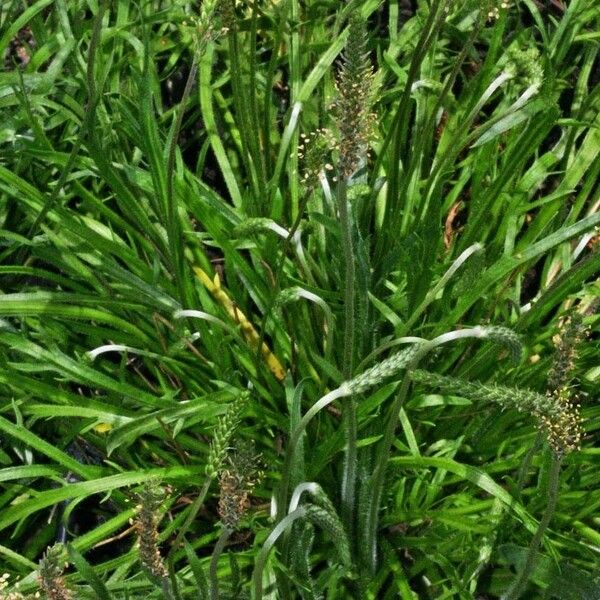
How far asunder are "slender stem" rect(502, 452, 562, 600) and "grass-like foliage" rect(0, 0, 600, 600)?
2.9 inches

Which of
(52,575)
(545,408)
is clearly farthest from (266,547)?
(545,408)

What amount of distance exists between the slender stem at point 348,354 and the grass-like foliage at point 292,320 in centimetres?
1

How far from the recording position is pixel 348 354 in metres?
2.05

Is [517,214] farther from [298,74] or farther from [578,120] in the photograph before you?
[298,74]

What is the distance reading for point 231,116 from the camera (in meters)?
3.18

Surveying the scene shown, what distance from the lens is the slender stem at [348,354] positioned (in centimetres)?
175

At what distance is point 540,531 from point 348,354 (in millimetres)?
535

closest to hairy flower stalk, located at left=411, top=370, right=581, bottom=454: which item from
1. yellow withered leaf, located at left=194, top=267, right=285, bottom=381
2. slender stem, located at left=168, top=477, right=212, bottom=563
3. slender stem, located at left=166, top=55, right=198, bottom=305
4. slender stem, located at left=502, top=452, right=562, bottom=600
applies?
slender stem, located at left=502, top=452, right=562, bottom=600

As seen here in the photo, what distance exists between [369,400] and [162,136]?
3.92ft

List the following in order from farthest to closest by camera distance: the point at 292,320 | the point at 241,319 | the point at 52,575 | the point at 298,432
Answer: the point at 241,319, the point at 292,320, the point at 298,432, the point at 52,575

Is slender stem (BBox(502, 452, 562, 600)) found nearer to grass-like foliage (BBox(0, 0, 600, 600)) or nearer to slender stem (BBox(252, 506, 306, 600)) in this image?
grass-like foliage (BBox(0, 0, 600, 600))

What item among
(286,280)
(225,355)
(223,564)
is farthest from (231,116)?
(223,564)

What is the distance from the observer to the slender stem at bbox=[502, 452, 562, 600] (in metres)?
1.70

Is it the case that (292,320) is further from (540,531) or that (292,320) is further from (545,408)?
(545,408)
